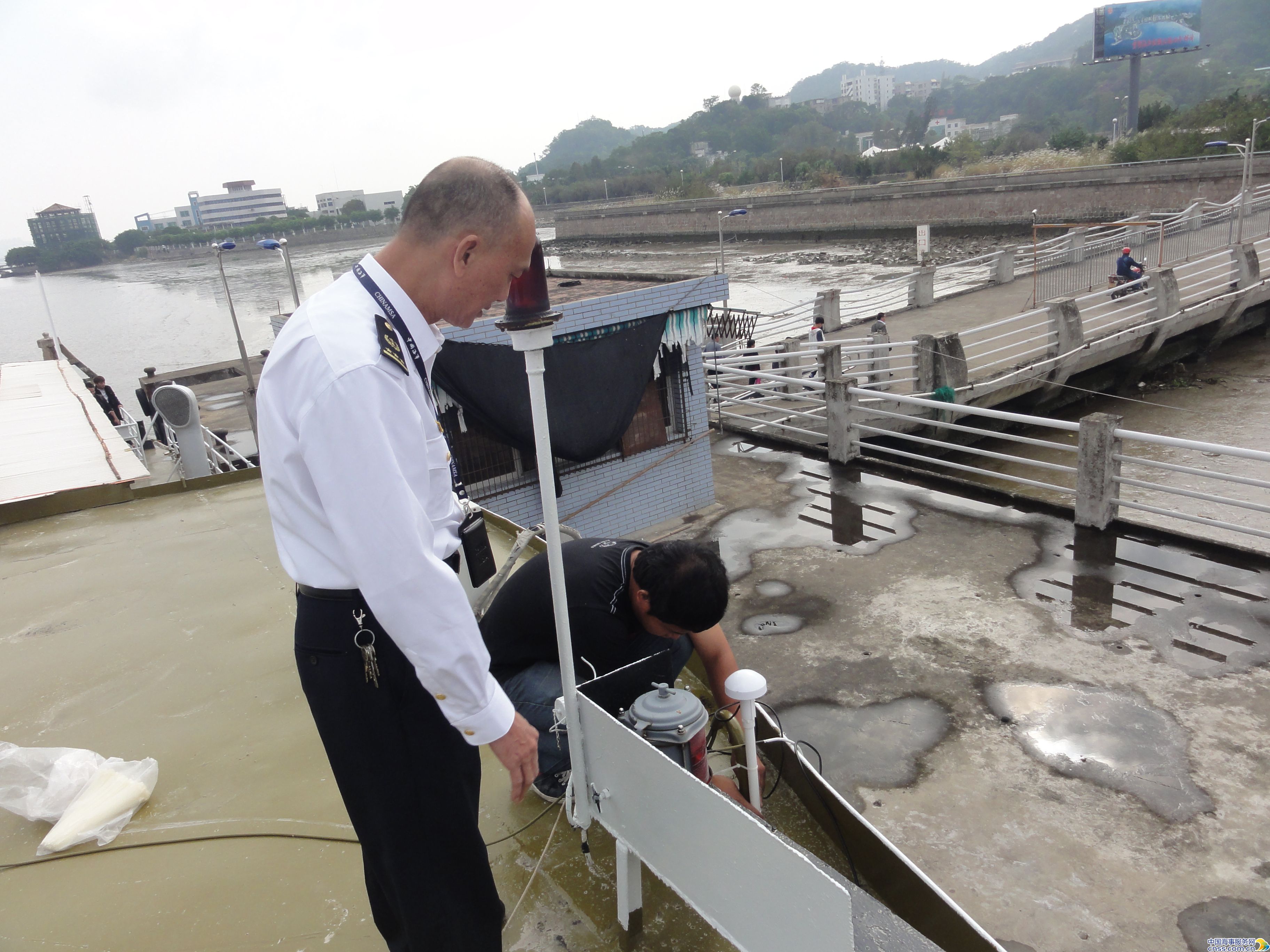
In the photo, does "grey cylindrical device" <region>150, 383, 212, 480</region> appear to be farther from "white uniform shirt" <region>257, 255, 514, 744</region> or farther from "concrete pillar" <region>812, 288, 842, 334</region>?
"concrete pillar" <region>812, 288, 842, 334</region>

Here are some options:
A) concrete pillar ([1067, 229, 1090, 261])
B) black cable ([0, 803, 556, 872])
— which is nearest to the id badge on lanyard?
black cable ([0, 803, 556, 872])

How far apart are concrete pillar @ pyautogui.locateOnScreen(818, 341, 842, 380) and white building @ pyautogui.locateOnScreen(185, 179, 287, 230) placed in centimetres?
12142

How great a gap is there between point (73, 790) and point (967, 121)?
178m

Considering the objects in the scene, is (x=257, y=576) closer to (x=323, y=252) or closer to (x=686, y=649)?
(x=686, y=649)

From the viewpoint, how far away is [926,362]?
11.6m

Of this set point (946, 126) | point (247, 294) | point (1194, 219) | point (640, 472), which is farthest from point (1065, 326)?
point (946, 126)

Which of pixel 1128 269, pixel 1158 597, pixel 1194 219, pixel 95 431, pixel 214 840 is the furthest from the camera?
pixel 1194 219

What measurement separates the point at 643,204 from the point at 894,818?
78112 mm

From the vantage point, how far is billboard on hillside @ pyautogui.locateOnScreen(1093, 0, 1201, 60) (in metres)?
63.5

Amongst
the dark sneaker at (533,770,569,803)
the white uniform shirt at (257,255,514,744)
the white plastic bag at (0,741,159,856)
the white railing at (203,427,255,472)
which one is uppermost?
the white uniform shirt at (257,255,514,744)

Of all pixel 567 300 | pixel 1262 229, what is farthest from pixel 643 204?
pixel 567 300

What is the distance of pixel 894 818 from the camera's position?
12.9ft

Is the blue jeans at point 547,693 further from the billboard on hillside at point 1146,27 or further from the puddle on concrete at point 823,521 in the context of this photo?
the billboard on hillside at point 1146,27

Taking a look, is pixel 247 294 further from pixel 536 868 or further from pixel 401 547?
pixel 401 547
